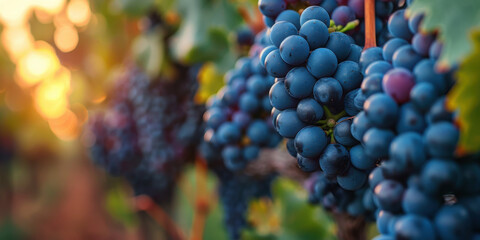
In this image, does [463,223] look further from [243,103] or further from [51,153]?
[51,153]

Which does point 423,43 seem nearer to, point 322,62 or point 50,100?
point 322,62

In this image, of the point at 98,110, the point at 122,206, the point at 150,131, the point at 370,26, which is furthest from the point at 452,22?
the point at 122,206

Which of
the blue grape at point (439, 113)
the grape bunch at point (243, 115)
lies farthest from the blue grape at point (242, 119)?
the blue grape at point (439, 113)

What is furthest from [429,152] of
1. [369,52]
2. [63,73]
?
[63,73]

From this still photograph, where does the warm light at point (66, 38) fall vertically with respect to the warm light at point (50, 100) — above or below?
above

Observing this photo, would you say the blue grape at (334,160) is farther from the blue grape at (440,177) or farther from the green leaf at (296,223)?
the green leaf at (296,223)
